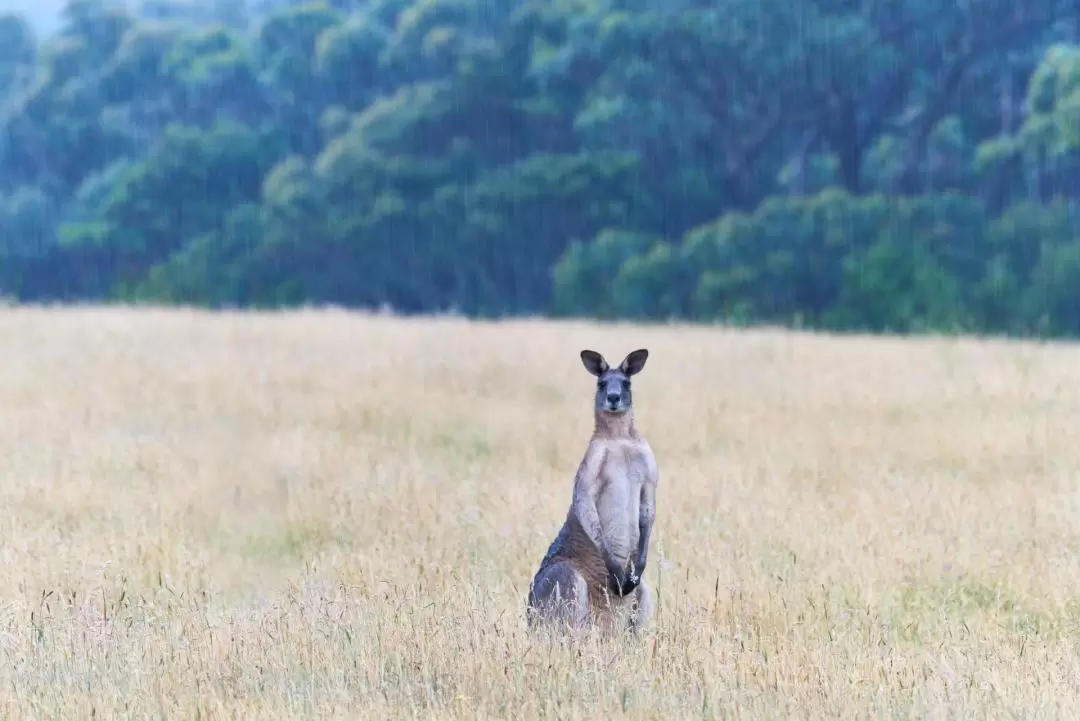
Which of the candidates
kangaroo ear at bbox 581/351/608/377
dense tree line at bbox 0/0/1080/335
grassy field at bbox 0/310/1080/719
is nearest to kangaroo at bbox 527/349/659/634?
kangaroo ear at bbox 581/351/608/377

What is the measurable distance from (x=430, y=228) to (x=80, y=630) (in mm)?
30311

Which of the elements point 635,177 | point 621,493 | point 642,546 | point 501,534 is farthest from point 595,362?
point 635,177

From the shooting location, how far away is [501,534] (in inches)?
337

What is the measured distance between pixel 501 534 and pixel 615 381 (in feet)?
8.24

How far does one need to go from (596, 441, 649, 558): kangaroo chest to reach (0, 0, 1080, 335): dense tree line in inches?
882

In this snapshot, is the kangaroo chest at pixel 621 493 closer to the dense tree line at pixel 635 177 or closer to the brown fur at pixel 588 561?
the brown fur at pixel 588 561

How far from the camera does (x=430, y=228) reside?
119ft

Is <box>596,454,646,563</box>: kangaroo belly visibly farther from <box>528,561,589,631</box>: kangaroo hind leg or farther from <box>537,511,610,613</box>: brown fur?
<box>528,561,589,631</box>: kangaroo hind leg

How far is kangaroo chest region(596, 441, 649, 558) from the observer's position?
20.4 feet

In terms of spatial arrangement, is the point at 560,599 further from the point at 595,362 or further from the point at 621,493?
the point at 595,362

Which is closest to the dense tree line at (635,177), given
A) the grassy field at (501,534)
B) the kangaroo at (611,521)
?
the grassy field at (501,534)

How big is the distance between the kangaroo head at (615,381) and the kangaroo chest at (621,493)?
0.53 feet

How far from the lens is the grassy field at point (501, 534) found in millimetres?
5676

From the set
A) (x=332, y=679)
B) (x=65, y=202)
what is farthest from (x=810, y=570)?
(x=65, y=202)
